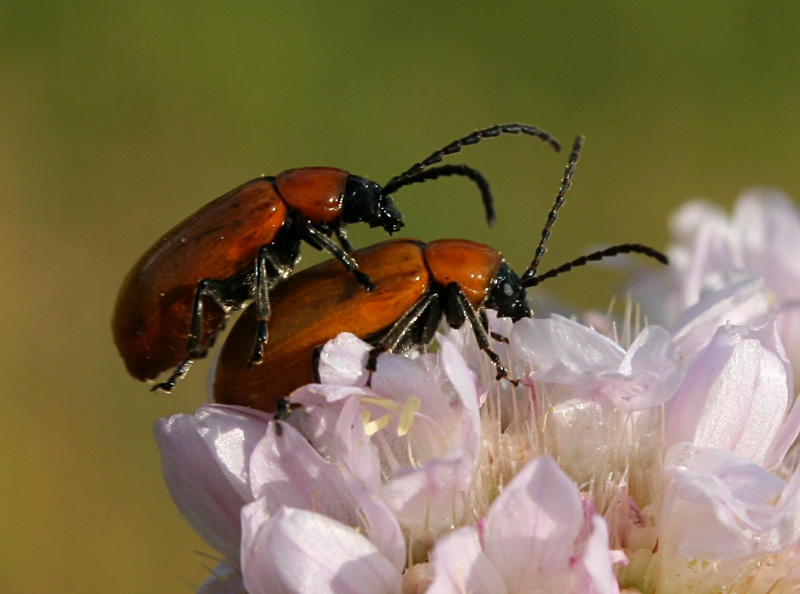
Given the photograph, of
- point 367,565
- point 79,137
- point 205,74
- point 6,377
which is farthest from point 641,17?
point 367,565

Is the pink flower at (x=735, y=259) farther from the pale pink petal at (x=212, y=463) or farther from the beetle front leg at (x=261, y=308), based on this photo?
the pale pink petal at (x=212, y=463)

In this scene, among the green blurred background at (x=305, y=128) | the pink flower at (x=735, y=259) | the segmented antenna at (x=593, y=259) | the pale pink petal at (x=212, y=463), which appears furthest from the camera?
the green blurred background at (x=305, y=128)

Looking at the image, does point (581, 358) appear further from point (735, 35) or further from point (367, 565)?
point (735, 35)

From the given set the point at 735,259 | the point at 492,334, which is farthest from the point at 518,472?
the point at 735,259

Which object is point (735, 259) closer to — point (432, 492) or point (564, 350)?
point (564, 350)

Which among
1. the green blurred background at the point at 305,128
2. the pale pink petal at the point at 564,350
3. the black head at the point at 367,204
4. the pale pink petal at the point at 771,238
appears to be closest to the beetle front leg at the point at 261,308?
the black head at the point at 367,204

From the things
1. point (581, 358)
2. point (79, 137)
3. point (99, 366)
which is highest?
point (79, 137)

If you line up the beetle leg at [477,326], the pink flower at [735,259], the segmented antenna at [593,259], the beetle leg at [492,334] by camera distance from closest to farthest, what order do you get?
the beetle leg at [477,326]
the beetle leg at [492,334]
the segmented antenna at [593,259]
the pink flower at [735,259]

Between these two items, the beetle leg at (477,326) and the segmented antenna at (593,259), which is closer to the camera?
the beetle leg at (477,326)
